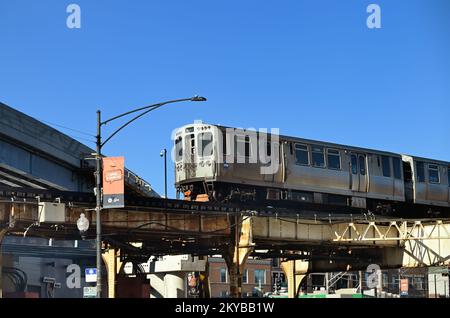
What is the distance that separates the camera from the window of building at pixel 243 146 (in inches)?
1286

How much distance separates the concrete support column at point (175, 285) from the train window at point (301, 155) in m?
25.9

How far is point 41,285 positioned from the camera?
7300 cm

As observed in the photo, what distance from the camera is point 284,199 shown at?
34562mm

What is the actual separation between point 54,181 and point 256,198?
17.0 meters

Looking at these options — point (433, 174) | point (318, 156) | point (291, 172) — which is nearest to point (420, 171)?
point (433, 174)

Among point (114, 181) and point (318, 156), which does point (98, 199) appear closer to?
point (114, 181)

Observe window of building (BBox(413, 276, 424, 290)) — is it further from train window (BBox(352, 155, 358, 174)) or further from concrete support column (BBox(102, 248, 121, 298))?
concrete support column (BBox(102, 248, 121, 298))

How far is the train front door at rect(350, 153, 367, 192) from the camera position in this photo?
37.2m

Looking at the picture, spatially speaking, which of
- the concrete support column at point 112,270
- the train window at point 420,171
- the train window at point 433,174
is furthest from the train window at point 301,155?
the concrete support column at point 112,270

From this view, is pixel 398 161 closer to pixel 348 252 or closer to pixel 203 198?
pixel 348 252

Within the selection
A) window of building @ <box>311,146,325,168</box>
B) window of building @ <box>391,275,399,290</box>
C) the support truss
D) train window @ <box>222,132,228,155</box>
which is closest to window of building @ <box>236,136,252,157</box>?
train window @ <box>222,132,228,155</box>

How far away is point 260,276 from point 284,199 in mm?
60201
